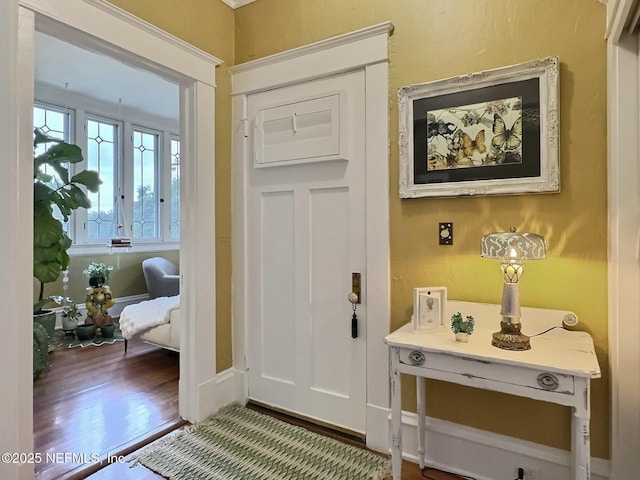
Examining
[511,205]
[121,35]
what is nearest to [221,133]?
[121,35]

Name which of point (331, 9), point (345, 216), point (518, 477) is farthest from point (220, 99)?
point (518, 477)

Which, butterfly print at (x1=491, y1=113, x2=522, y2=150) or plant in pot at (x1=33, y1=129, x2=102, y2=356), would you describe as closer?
butterfly print at (x1=491, y1=113, x2=522, y2=150)

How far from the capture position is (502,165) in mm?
1756

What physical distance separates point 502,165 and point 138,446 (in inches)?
93.4

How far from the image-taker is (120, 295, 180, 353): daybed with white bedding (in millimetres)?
3161

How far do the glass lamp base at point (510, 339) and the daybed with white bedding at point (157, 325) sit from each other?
8.31ft

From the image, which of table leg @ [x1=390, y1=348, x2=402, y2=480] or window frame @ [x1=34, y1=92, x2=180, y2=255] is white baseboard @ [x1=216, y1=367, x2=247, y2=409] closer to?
table leg @ [x1=390, y1=348, x2=402, y2=480]

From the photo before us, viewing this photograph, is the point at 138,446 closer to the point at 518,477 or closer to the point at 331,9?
the point at 518,477

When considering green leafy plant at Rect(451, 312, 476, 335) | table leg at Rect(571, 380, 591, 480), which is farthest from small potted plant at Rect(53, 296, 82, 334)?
table leg at Rect(571, 380, 591, 480)

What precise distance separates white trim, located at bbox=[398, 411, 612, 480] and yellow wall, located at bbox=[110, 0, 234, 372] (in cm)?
129

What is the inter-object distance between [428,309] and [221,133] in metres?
1.73

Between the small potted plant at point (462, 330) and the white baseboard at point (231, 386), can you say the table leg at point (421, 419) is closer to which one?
the small potted plant at point (462, 330)

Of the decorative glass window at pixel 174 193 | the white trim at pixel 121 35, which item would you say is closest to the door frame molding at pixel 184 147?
the white trim at pixel 121 35

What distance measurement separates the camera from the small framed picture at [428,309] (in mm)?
1696
